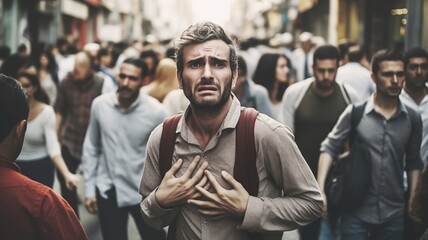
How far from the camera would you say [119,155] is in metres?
6.07

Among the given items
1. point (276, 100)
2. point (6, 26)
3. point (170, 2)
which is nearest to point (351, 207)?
point (276, 100)

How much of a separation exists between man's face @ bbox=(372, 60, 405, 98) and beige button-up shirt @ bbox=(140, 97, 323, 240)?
233cm

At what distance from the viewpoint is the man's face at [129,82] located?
618 cm

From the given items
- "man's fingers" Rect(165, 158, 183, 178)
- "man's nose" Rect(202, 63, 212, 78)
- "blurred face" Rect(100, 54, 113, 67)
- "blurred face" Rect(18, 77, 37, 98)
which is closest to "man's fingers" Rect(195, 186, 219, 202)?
→ "man's fingers" Rect(165, 158, 183, 178)

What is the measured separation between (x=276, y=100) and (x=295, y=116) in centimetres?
215

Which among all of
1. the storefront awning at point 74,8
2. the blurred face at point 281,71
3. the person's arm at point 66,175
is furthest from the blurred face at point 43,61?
the storefront awning at point 74,8

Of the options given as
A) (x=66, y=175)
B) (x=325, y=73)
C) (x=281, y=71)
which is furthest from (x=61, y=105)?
(x=325, y=73)

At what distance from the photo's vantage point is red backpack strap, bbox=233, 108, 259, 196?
10.7 ft

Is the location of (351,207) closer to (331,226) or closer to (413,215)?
(331,226)

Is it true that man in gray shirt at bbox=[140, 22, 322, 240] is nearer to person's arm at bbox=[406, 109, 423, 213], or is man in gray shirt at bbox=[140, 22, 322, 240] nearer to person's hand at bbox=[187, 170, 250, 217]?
person's hand at bbox=[187, 170, 250, 217]

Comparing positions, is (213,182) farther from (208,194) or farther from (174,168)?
(174,168)

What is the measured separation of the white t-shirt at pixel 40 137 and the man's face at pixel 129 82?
730 millimetres

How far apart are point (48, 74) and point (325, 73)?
24.8 feet

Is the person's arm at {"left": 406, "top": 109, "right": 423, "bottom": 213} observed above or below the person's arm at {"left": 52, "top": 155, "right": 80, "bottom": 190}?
above
